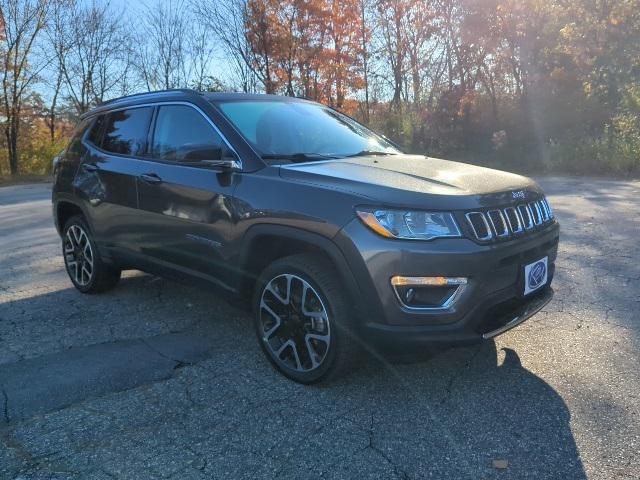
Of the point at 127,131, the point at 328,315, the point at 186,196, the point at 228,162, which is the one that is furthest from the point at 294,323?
the point at 127,131

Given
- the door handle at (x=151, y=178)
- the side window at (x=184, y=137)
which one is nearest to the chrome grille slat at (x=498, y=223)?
the side window at (x=184, y=137)

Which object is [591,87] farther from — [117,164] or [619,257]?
[117,164]

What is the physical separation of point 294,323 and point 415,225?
99 centimetres

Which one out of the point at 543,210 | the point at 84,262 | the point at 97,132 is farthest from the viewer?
the point at 84,262

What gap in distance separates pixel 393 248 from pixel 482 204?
0.56 meters

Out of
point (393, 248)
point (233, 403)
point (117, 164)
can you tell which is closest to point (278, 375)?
point (233, 403)

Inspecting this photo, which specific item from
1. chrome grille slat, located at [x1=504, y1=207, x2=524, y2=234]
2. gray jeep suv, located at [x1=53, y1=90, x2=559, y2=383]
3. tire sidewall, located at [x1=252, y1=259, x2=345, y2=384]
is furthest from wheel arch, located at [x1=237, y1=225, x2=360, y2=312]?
chrome grille slat, located at [x1=504, y1=207, x2=524, y2=234]

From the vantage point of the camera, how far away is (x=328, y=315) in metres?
2.99

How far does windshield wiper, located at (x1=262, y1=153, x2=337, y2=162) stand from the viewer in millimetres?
3487

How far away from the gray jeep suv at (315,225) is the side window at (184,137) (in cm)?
1

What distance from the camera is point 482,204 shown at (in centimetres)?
287

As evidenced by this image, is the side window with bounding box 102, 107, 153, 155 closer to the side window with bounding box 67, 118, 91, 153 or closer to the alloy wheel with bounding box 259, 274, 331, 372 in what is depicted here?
the side window with bounding box 67, 118, 91, 153

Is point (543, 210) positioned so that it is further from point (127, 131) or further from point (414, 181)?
point (127, 131)

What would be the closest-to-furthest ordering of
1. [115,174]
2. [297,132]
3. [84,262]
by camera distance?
1. [297,132]
2. [115,174]
3. [84,262]
